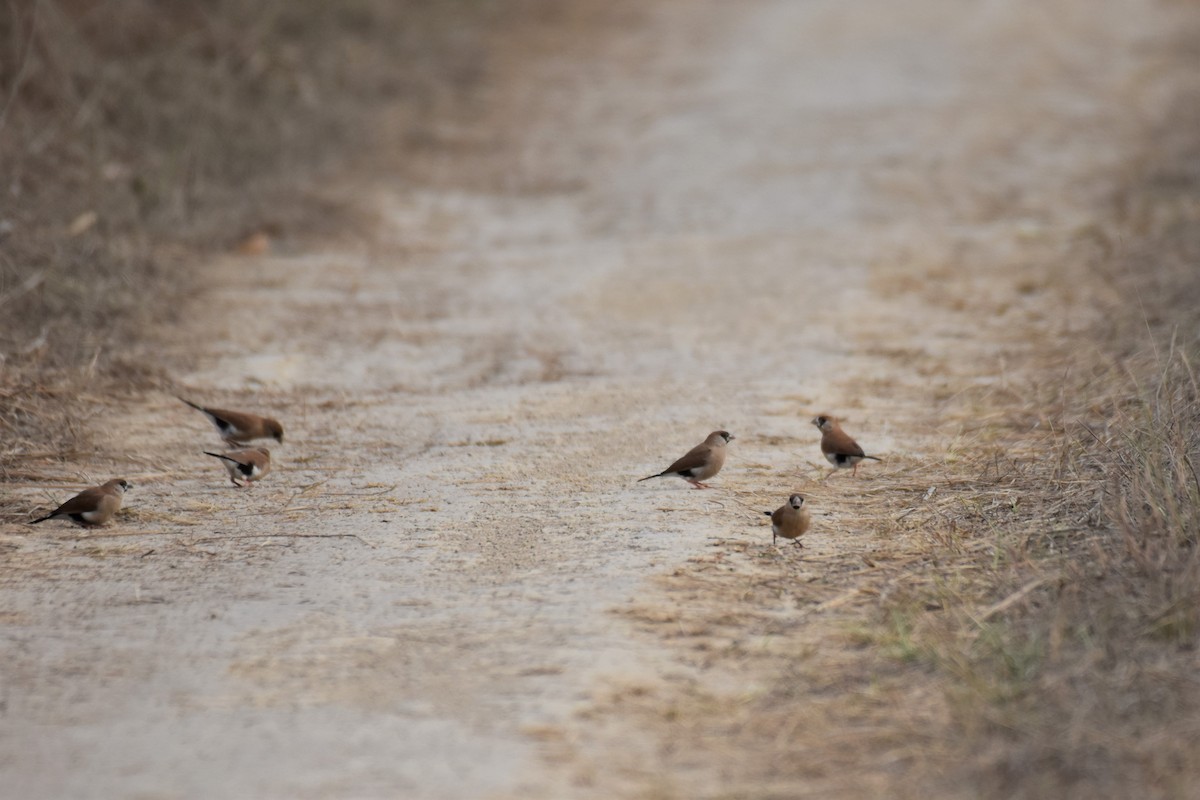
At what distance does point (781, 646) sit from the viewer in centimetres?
407

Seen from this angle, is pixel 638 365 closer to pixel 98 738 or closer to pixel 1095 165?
pixel 98 738

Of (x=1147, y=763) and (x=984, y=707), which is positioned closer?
(x=1147, y=763)

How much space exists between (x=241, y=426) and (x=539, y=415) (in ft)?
4.67

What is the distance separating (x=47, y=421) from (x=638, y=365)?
2.93m

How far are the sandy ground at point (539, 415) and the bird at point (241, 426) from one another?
164mm

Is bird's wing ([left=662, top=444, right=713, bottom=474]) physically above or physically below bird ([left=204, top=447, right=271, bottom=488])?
below

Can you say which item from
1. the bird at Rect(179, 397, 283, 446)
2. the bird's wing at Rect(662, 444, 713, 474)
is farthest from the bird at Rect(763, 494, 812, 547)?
the bird at Rect(179, 397, 283, 446)

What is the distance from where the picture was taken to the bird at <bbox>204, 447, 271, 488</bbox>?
17.7 ft

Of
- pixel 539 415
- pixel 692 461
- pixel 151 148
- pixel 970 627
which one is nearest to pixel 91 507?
pixel 539 415

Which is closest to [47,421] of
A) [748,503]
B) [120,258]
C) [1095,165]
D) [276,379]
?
[276,379]

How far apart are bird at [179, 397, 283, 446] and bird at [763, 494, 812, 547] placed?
7.66 feet

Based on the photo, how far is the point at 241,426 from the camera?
566 centimetres

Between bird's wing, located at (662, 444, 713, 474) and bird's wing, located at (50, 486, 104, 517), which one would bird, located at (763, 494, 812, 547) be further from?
bird's wing, located at (50, 486, 104, 517)

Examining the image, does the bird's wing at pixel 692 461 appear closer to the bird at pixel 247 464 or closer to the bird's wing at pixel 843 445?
the bird's wing at pixel 843 445
